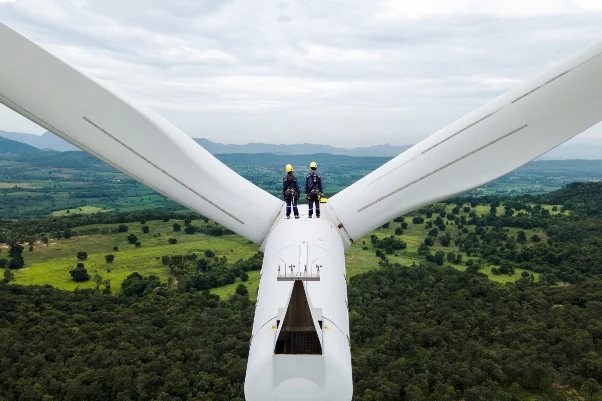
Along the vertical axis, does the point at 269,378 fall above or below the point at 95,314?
above

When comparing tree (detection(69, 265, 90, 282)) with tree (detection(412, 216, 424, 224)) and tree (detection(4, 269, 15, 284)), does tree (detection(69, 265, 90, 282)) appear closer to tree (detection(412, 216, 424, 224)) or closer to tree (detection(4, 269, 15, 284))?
tree (detection(4, 269, 15, 284))

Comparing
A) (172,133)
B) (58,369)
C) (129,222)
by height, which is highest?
(172,133)

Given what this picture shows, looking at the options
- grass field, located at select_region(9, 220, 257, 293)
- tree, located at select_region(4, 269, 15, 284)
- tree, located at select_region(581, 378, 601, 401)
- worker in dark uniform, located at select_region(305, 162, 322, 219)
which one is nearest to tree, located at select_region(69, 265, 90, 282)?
grass field, located at select_region(9, 220, 257, 293)

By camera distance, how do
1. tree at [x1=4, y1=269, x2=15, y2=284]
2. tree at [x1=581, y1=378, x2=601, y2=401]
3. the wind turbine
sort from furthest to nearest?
tree at [x1=4, y1=269, x2=15, y2=284]
tree at [x1=581, y1=378, x2=601, y2=401]
the wind turbine

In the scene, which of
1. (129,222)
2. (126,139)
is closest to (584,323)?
(126,139)

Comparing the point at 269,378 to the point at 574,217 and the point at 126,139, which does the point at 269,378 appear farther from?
the point at 574,217

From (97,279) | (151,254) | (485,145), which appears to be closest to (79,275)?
(97,279)

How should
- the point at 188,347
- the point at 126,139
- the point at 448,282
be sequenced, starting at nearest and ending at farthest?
the point at 126,139 → the point at 188,347 → the point at 448,282
